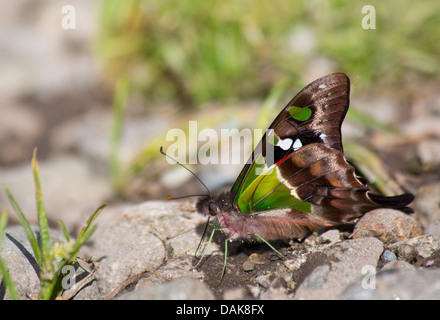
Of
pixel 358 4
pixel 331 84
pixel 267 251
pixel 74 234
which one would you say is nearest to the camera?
pixel 331 84

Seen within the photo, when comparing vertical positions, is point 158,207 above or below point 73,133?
below

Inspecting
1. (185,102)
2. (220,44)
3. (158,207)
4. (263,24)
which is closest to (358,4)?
(263,24)

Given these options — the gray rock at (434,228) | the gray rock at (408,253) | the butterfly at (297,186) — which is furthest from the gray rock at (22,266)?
the gray rock at (434,228)

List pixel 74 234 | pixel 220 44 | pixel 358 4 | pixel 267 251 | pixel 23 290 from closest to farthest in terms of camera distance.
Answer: pixel 23 290
pixel 267 251
pixel 74 234
pixel 220 44
pixel 358 4

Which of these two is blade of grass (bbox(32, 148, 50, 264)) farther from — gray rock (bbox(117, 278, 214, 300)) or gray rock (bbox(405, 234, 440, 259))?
gray rock (bbox(405, 234, 440, 259))

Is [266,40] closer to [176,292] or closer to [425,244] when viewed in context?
[425,244]

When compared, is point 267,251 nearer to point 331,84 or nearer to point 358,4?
point 331,84
